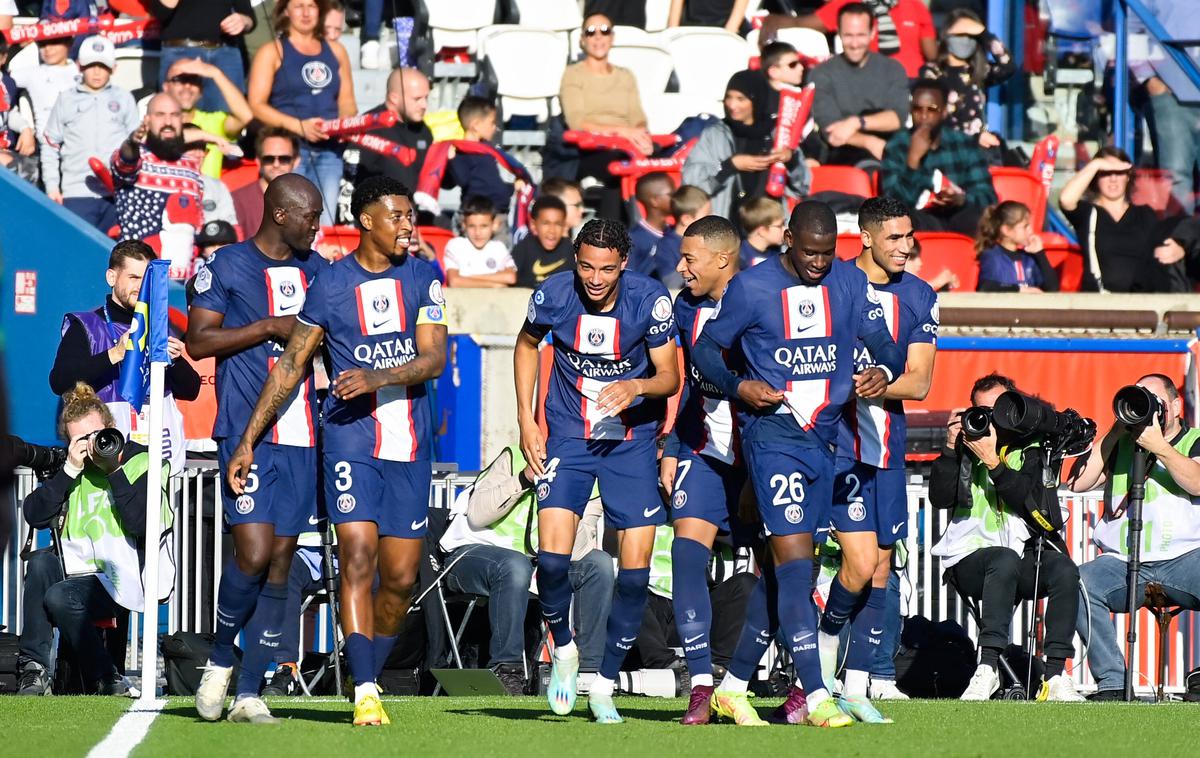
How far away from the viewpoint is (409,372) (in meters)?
8.13

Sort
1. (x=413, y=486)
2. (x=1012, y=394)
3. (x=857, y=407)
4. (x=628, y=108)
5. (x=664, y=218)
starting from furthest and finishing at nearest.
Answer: (x=628, y=108)
(x=664, y=218)
(x=1012, y=394)
(x=857, y=407)
(x=413, y=486)

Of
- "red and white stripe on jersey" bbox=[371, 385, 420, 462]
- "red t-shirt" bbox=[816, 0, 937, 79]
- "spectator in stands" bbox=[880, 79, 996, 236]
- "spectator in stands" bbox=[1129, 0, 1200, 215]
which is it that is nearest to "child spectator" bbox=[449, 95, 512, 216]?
"spectator in stands" bbox=[880, 79, 996, 236]

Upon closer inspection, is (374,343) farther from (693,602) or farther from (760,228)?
(760,228)

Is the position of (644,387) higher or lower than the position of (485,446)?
higher

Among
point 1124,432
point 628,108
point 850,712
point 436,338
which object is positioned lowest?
point 850,712

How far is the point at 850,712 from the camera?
8.65 m

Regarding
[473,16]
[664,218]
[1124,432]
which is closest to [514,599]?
[1124,432]

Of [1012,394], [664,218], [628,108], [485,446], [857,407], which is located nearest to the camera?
[857,407]

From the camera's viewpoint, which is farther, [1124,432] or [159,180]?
[159,180]

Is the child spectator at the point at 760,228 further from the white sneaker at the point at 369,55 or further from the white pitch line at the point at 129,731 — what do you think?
the white pitch line at the point at 129,731

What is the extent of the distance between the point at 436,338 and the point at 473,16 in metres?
10.3

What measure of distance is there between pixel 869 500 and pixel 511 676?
2795 millimetres

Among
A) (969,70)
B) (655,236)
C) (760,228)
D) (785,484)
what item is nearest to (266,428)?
(785,484)

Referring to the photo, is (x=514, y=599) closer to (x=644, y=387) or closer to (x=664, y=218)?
(x=644, y=387)
